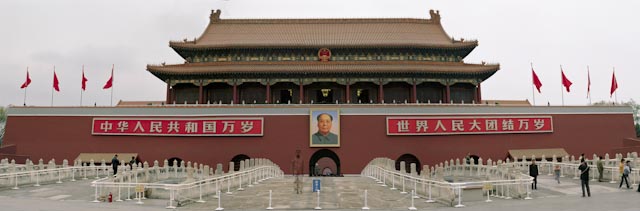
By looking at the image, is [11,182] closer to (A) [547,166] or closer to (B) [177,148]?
(B) [177,148]

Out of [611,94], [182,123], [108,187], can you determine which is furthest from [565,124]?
[108,187]

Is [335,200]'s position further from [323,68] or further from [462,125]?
[323,68]

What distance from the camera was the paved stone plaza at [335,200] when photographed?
14711 mm

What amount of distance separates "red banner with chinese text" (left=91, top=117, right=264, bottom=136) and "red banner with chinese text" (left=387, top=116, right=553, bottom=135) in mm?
9549

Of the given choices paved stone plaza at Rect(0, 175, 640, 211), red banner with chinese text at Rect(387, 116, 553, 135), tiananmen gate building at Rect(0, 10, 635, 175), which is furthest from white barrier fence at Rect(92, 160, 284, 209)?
red banner with chinese text at Rect(387, 116, 553, 135)

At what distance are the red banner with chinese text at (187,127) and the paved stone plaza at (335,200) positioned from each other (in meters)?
12.7

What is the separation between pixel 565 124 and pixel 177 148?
27276 millimetres

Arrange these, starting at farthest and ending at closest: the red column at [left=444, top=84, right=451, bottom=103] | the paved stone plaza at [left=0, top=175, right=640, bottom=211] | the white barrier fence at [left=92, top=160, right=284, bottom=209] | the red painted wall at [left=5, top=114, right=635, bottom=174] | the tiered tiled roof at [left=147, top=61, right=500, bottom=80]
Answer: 1. the red column at [left=444, top=84, right=451, bottom=103]
2. the tiered tiled roof at [left=147, top=61, right=500, bottom=80]
3. the red painted wall at [left=5, top=114, right=635, bottom=174]
4. the white barrier fence at [left=92, top=160, right=284, bottom=209]
5. the paved stone plaza at [left=0, top=175, right=640, bottom=211]

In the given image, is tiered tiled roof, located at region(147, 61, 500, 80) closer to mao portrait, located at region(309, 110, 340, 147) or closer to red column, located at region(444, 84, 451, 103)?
red column, located at region(444, 84, 451, 103)

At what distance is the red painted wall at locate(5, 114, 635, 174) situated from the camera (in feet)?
110

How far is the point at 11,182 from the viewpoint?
2103 centimetres

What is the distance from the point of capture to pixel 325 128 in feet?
110

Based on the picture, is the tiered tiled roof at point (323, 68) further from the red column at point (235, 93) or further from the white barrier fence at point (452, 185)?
the white barrier fence at point (452, 185)

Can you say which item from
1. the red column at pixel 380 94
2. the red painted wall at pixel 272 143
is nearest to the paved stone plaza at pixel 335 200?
the red painted wall at pixel 272 143
